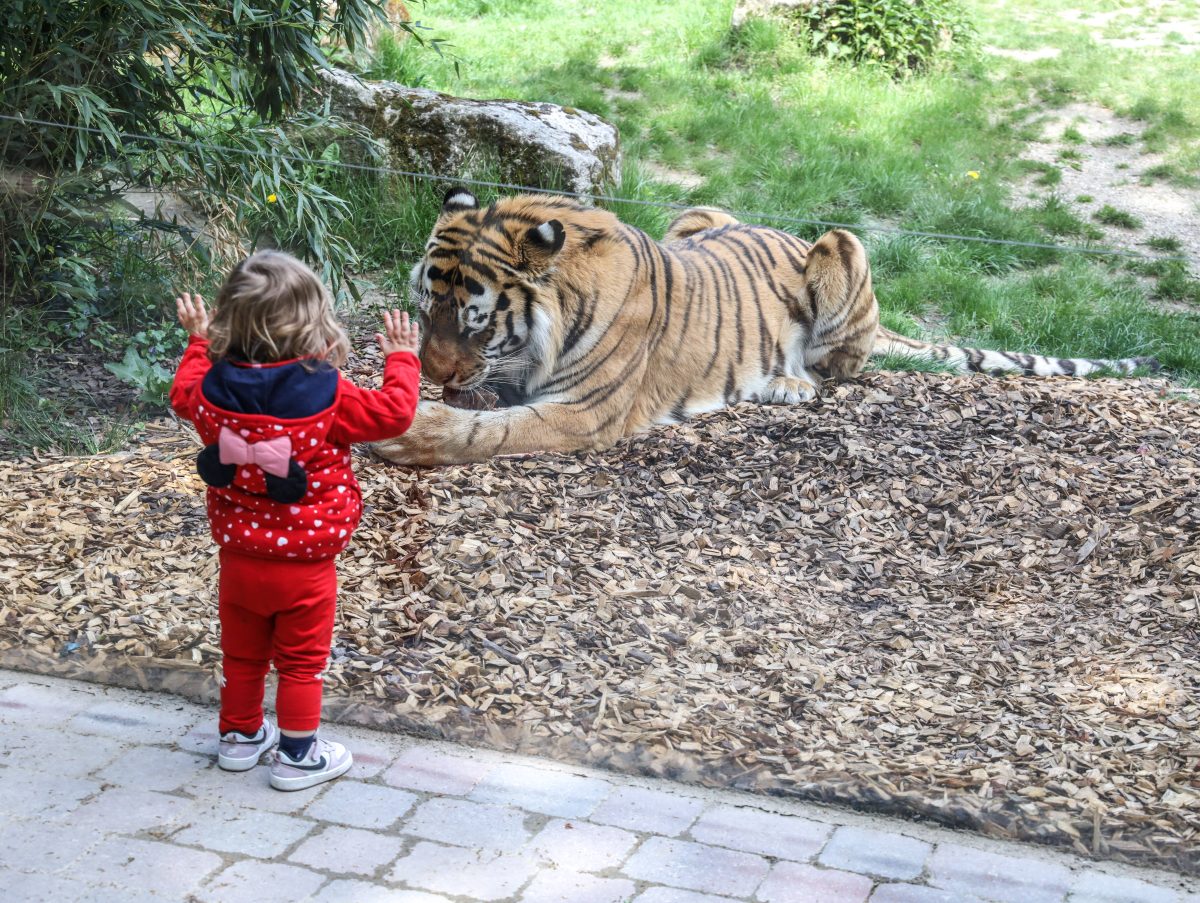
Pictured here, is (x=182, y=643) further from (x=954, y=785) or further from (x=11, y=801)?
(x=954, y=785)

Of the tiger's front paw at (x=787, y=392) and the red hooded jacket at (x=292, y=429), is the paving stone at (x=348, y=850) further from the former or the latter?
the tiger's front paw at (x=787, y=392)

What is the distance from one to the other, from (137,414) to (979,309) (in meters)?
4.83

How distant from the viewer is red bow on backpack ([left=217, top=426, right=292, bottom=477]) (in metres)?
3.03

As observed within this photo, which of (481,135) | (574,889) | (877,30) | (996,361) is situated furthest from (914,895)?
(877,30)

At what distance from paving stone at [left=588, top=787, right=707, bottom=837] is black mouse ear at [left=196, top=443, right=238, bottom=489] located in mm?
1251

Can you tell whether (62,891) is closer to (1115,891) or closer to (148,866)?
(148,866)

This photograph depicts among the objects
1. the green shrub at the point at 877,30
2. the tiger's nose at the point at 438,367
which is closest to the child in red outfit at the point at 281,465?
the tiger's nose at the point at 438,367

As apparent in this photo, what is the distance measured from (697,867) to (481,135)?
5429mm

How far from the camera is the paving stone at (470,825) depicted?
311 centimetres

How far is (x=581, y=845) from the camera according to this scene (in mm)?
3100

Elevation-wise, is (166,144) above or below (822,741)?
above

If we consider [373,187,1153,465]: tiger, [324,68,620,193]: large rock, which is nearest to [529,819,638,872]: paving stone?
[373,187,1153,465]: tiger

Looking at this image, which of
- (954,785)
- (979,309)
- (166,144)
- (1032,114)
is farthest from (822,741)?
(1032,114)

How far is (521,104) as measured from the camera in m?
7.70
